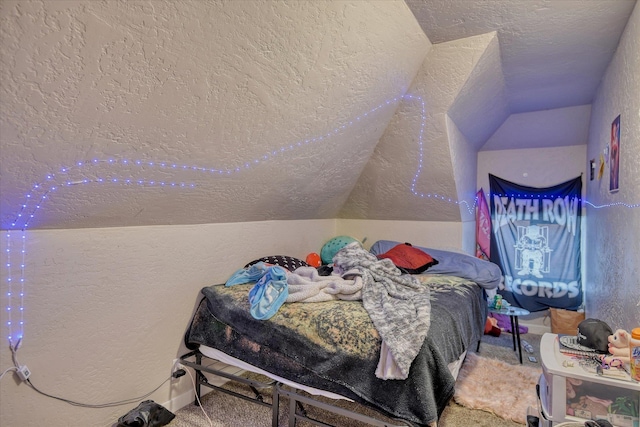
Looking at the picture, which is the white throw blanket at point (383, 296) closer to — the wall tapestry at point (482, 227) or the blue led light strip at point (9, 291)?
the blue led light strip at point (9, 291)

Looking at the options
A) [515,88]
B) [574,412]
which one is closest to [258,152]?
[574,412]

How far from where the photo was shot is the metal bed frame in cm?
165

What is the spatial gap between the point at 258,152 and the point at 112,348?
1.38 meters

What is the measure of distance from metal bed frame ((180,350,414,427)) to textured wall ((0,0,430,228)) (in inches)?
36.2

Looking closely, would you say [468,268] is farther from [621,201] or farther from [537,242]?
[537,242]

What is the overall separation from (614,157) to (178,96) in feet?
8.84

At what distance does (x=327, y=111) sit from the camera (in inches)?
90.3

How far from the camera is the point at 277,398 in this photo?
1.90 metres

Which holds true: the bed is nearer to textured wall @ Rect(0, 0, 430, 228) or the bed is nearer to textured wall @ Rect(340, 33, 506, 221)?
textured wall @ Rect(0, 0, 430, 228)

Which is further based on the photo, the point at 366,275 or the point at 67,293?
the point at 366,275

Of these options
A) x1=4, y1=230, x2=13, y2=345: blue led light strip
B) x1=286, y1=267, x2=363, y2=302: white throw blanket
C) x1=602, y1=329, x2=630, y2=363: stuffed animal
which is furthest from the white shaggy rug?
x1=4, y1=230, x2=13, y2=345: blue led light strip

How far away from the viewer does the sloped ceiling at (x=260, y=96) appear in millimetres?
1232

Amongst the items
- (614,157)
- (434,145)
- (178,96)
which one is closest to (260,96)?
(178,96)

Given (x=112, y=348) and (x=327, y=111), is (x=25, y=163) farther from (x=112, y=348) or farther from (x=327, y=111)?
(x=327, y=111)
